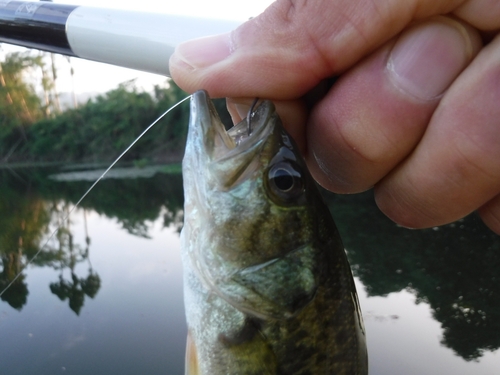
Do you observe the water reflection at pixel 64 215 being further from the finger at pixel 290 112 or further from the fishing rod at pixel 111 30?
the finger at pixel 290 112

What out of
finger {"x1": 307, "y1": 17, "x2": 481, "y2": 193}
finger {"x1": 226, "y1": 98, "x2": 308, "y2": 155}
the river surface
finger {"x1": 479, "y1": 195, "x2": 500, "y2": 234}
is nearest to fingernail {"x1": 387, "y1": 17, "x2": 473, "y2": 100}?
finger {"x1": 307, "y1": 17, "x2": 481, "y2": 193}

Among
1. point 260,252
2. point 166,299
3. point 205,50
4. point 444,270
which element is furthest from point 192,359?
point 444,270

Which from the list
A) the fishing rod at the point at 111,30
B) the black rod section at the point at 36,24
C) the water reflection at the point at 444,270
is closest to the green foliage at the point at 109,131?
the water reflection at the point at 444,270

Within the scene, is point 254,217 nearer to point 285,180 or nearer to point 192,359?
point 285,180

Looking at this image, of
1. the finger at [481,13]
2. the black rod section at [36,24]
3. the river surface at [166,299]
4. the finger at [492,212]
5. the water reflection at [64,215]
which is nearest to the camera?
the finger at [481,13]

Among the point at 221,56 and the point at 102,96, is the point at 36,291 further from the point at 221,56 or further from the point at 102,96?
the point at 102,96
